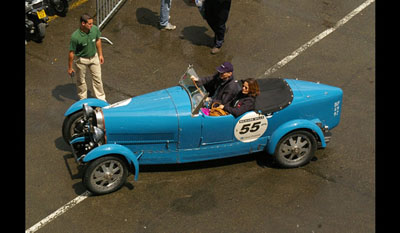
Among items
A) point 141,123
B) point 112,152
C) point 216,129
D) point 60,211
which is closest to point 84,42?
point 141,123

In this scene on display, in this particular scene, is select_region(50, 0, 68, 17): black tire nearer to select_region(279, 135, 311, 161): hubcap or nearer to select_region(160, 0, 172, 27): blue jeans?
select_region(160, 0, 172, 27): blue jeans

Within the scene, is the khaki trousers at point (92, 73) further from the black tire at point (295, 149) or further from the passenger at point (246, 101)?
the black tire at point (295, 149)

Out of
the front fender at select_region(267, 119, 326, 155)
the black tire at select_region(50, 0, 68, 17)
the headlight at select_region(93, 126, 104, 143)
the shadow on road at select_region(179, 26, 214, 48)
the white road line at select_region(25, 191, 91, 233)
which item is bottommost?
the white road line at select_region(25, 191, 91, 233)

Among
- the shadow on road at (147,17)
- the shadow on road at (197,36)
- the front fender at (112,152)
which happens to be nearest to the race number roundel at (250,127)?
the front fender at (112,152)

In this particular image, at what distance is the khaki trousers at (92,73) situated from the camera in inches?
368

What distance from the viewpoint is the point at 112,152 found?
7.56 metres

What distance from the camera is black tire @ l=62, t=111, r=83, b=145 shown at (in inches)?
333

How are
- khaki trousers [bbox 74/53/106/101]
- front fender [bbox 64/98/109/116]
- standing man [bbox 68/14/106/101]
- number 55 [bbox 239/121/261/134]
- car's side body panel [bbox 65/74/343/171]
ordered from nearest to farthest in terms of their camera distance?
1. car's side body panel [bbox 65/74/343/171]
2. number 55 [bbox 239/121/261/134]
3. front fender [bbox 64/98/109/116]
4. standing man [bbox 68/14/106/101]
5. khaki trousers [bbox 74/53/106/101]

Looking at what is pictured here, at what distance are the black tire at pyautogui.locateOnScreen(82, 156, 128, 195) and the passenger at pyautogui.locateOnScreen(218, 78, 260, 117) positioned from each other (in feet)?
5.55

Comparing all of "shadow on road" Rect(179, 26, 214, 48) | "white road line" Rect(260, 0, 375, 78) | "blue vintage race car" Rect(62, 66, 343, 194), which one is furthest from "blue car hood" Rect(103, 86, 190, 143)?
"shadow on road" Rect(179, 26, 214, 48)

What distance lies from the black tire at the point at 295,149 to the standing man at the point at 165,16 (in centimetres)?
467

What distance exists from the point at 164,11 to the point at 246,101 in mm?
4434

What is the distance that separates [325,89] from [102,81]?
422 cm
